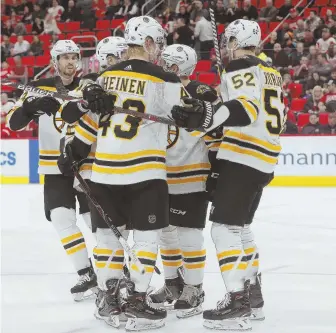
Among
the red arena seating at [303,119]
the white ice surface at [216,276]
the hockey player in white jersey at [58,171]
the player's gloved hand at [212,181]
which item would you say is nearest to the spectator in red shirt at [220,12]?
the red arena seating at [303,119]

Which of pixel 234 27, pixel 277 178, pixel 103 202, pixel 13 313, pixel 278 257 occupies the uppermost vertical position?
pixel 234 27

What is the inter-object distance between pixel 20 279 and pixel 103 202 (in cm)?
128

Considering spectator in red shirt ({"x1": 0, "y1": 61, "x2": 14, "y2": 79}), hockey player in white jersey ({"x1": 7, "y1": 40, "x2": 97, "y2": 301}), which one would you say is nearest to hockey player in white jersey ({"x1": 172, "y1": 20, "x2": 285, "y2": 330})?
hockey player in white jersey ({"x1": 7, "y1": 40, "x2": 97, "y2": 301})

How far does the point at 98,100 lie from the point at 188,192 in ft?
2.36

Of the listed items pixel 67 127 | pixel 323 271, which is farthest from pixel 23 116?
pixel 323 271

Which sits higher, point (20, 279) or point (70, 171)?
point (70, 171)

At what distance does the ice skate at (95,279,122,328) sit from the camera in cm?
354

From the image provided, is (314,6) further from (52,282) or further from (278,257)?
(52,282)

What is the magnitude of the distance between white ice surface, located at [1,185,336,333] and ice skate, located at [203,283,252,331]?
0.06 metres

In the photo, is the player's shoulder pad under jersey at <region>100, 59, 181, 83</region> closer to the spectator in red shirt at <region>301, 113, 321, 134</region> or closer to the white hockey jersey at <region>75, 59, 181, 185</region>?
the white hockey jersey at <region>75, 59, 181, 185</region>

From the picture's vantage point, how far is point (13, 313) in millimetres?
3787

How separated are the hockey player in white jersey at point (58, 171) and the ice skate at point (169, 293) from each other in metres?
0.39

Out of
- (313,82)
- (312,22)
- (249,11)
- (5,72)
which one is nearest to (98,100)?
(313,82)

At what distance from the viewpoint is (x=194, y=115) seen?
3.28 metres
